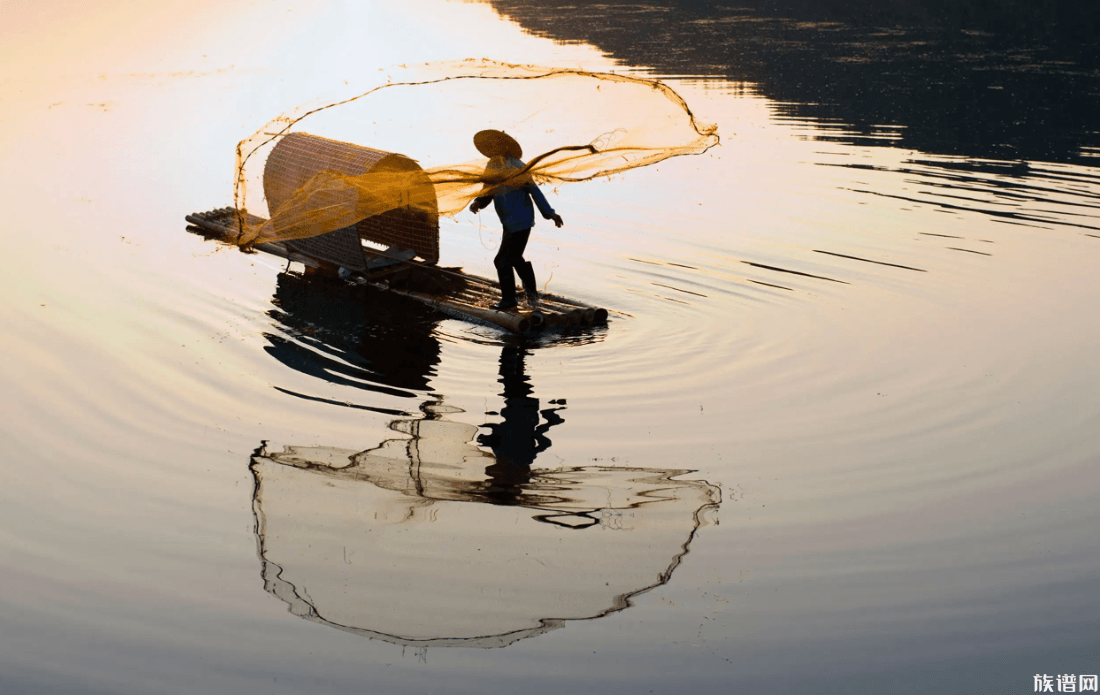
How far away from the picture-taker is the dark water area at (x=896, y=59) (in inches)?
723

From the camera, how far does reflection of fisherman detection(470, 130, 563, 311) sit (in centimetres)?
979

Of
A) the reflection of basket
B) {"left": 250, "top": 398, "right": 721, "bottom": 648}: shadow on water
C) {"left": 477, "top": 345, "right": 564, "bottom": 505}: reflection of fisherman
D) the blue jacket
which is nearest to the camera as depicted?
{"left": 250, "top": 398, "right": 721, "bottom": 648}: shadow on water

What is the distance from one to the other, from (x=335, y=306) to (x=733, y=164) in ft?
25.6

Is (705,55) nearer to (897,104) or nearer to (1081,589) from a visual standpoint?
(897,104)

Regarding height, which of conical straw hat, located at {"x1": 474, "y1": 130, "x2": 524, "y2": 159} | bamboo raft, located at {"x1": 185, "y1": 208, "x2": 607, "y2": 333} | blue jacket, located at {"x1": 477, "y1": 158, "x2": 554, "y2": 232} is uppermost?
conical straw hat, located at {"x1": 474, "y1": 130, "x2": 524, "y2": 159}

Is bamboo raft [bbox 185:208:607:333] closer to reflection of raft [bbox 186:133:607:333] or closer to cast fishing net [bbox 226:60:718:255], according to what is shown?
reflection of raft [bbox 186:133:607:333]

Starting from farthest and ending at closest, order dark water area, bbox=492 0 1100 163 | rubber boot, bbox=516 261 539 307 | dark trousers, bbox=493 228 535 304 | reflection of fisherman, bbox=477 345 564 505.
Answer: dark water area, bbox=492 0 1100 163
rubber boot, bbox=516 261 539 307
dark trousers, bbox=493 228 535 304
reflection of fisherman, bbox=477 345 564 505

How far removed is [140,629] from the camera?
546 centimetres

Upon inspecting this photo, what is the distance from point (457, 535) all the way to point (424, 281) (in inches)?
200

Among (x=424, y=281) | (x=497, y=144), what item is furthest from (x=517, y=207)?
(x=424, y=281)

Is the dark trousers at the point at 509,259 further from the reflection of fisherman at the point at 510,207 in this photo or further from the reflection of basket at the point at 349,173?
the reflection of basket at the point at 349,173

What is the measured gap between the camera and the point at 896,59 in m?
25.7

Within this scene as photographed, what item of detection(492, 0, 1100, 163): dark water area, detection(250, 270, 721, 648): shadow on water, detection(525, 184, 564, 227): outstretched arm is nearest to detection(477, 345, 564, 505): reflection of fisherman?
detection(250, 270, 721, 648): shadow on water

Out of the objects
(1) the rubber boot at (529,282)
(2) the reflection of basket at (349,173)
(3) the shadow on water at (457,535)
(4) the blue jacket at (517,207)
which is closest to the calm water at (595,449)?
Answer: (3) the shadow on water at (457,535)
